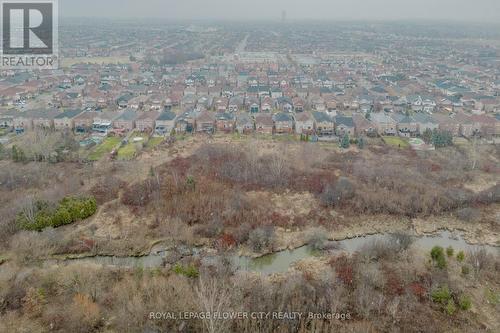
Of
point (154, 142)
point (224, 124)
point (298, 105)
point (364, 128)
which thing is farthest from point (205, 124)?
point (364, 128)

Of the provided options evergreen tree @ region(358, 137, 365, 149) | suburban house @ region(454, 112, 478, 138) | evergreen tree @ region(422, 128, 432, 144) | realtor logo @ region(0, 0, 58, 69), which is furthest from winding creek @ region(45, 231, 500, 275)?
realtor logo @ region(0, 0, 58, 69)

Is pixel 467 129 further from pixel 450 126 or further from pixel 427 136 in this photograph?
pixel 427 136

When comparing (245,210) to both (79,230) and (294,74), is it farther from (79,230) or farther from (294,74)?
(294,74)

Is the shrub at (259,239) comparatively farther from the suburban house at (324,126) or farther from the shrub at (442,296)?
the suburban house at (324,126)

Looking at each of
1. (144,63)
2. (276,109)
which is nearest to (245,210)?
(276,109)

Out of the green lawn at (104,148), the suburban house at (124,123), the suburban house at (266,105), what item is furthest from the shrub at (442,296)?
the suburban house at (266,105)
